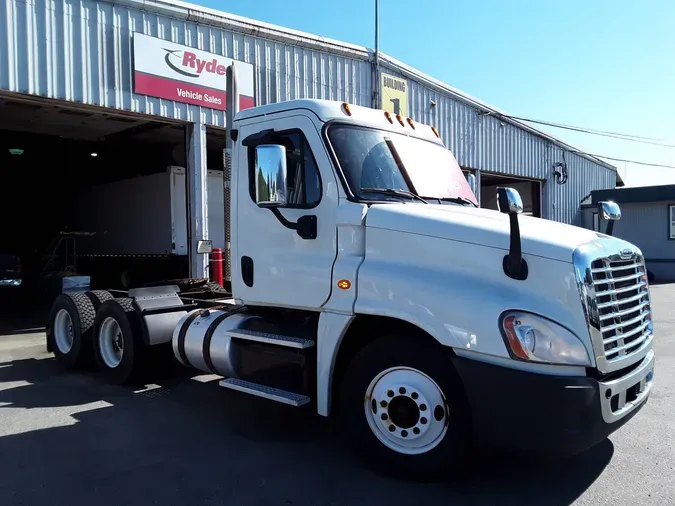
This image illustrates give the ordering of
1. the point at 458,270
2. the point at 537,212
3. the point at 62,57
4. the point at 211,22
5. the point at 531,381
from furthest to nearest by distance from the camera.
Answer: the point at 537,212, the point at 211,22, the point at 62,57, the point at 458,270, the point at 531,381

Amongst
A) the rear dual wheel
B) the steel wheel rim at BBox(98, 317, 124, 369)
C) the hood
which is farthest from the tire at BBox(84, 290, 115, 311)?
the hood

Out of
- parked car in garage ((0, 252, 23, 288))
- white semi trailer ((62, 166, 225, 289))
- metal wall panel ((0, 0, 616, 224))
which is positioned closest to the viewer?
metal wall panel ((0, 0, 616, 224))

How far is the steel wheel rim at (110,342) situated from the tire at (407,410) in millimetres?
3909

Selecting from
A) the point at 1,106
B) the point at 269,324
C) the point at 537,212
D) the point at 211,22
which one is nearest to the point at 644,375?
the point at 269,324

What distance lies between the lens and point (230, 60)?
12523mm

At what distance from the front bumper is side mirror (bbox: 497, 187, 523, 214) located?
977mm

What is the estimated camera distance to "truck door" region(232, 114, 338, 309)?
4461 mm

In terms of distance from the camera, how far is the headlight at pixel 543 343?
344cm

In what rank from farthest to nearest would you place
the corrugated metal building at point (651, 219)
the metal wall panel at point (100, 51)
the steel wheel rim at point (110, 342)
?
1. the corrugated metal building at point (651, 219)
2. the metal wall panel at point (100, 51)
3. the steel wheel rim at point (110, 342)

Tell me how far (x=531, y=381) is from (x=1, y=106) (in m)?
13.3

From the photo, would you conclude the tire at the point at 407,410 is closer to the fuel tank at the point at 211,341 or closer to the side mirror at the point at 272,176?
the side mirror at the point at 272,176

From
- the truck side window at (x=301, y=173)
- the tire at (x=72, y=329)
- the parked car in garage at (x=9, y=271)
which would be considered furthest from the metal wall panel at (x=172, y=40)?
the truck side window at (x=301, y=173)

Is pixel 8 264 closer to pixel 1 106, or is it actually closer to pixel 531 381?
pixel 1 106

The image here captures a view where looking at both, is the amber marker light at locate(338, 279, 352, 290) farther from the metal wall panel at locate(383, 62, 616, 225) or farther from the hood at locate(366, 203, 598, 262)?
the metal wall panel at locate(383, 62, 616, 225)
